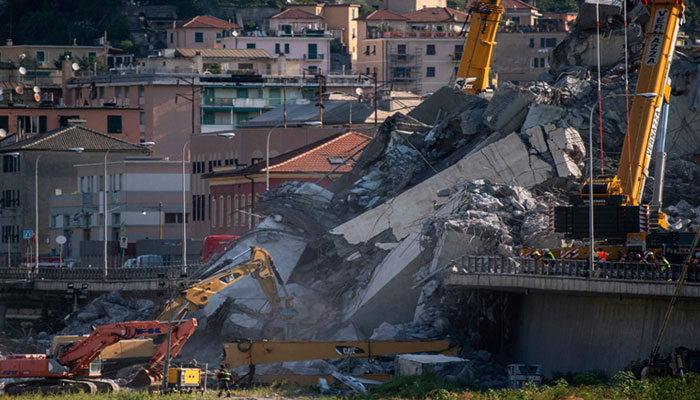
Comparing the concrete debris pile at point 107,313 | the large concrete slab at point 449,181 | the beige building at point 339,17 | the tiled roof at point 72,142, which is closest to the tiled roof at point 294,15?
the beige building at point 339,17

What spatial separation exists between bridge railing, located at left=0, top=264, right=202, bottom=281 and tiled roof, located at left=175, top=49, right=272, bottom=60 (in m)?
69.9

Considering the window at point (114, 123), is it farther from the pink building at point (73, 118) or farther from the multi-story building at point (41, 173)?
the multi-story building at point (41, 173)

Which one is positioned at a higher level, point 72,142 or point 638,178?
point 638,178

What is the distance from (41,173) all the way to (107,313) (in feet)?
153

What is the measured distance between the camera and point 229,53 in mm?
157875

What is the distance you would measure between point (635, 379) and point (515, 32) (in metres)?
118

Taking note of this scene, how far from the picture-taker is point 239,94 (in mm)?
145250

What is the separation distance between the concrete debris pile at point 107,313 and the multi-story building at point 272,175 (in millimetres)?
9629

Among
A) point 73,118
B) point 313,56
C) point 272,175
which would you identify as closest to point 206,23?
point 313,56

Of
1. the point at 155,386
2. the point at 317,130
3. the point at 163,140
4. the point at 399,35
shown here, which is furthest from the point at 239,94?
the point at 155,386

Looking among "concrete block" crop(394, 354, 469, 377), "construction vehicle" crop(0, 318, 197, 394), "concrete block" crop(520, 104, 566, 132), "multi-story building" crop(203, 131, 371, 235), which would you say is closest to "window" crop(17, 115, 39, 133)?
"multi-story building" crop(203, 131, 371, 235)

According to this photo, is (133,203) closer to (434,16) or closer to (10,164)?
(10,164)

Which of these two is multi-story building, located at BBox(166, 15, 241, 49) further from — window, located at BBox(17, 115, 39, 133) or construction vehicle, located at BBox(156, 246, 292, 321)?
construction vehicle, located at BBox(156, 246, 292, 321)

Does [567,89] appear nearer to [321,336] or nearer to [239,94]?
[321,336]
